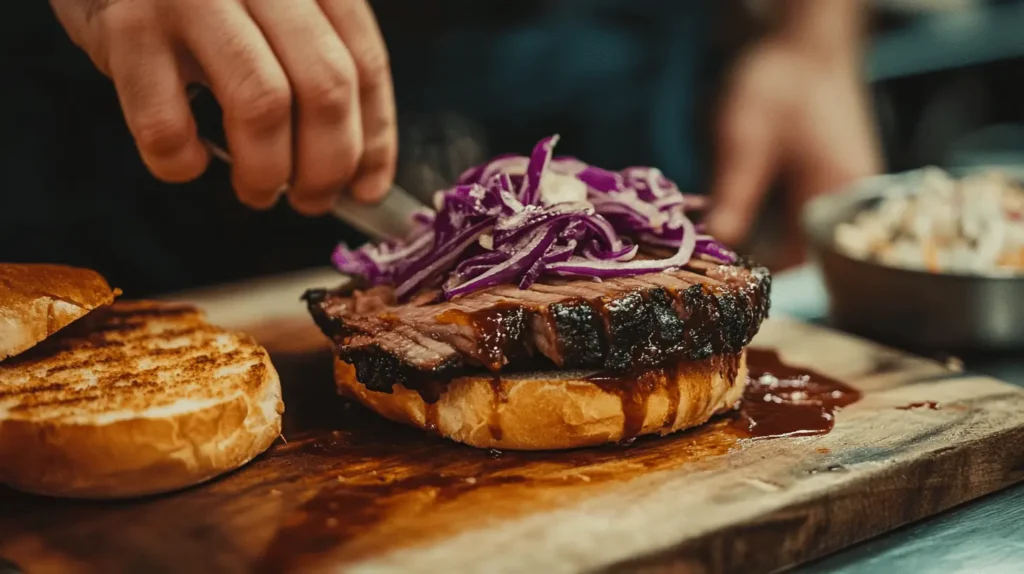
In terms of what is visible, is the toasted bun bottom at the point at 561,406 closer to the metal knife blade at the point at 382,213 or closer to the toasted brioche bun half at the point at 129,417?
the toasted brioche bun half at the point at 129,417

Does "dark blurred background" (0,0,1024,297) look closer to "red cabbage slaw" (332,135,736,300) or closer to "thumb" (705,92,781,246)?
"thumb" (705,92,781,246)

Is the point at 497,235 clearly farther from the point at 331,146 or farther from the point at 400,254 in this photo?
the point at 331,146

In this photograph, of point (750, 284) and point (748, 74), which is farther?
point (748, 74)

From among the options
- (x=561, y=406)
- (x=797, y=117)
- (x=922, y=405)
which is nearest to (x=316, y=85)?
(x=561, y=406)

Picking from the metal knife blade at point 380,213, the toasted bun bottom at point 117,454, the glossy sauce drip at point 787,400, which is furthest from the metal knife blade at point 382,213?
the glossy sauce drip at point 787,400

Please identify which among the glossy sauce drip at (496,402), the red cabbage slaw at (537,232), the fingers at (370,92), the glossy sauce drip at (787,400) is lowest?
the glossy sauce drip at (787,400)

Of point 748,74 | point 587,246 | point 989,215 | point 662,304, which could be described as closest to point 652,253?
point 587,246

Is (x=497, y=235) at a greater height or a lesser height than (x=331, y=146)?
lesser
